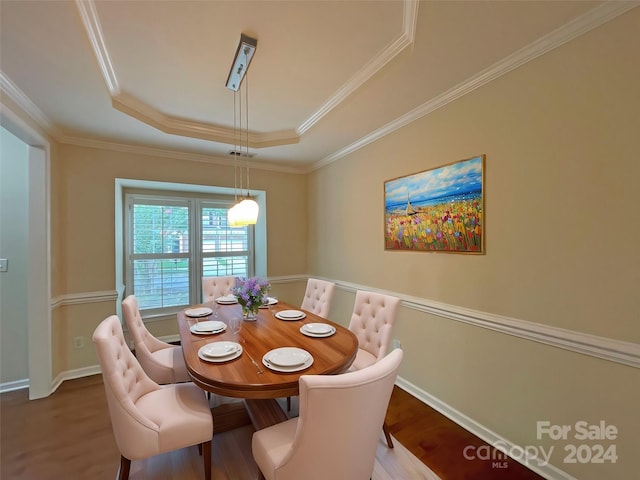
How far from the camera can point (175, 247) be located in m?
3.98

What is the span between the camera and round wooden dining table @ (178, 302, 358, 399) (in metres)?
1.25

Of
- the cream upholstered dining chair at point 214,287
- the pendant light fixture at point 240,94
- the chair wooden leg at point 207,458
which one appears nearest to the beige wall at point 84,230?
the cream upholstered dining chair at point 214,287

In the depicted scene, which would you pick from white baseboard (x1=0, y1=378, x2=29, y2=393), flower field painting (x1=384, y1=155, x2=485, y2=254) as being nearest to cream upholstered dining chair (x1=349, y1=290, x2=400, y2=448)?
flower field painting (x1=384, y1=155, x2=485, y2=254)

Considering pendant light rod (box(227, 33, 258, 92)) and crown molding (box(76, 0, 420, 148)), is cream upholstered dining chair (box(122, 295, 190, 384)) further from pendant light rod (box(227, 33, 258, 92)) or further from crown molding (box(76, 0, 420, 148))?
pendant light rod (box(227, 33, 258, 92))

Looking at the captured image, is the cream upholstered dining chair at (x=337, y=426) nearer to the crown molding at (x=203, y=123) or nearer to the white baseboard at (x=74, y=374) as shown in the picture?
the crown molding at (x=203, y=123)

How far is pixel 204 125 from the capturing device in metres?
3.01

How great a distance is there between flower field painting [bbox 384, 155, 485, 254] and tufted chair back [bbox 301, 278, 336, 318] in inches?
29.5

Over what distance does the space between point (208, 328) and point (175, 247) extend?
2462 mm

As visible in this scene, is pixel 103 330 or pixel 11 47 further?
pixel 11 47

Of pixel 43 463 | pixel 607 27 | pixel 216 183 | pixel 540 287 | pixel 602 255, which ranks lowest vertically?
pixel 43 463

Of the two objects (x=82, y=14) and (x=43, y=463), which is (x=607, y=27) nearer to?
(x=82, y=14)

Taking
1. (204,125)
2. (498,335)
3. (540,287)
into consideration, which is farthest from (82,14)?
(498,335)

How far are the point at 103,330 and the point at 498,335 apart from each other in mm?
2392

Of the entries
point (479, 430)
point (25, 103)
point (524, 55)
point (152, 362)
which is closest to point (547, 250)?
point (524, 55)
